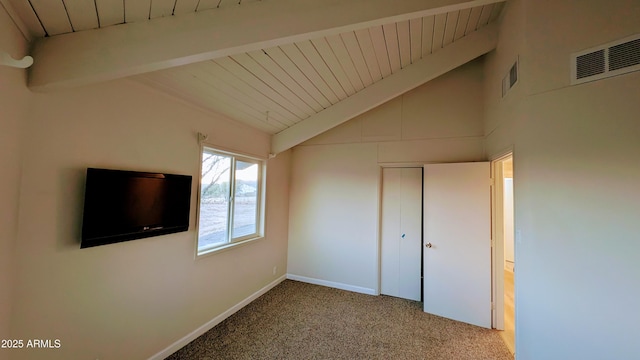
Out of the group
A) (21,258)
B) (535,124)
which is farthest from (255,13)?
(535,124)

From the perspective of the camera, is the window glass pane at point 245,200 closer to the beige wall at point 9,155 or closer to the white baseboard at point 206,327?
the white baseboard at point 206,327

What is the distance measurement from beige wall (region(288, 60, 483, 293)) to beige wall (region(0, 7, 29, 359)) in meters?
3.36

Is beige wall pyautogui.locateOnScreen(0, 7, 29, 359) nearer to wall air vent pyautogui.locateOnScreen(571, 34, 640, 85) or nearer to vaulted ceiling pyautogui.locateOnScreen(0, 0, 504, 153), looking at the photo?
vaulted ceiling pyautogui.locateOnScreen(0, 0, 504, 153)

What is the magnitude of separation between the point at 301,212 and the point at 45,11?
12.0 ft

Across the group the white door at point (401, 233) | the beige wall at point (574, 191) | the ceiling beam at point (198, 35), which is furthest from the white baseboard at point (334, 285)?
the ceiling beam at point (198, 35)

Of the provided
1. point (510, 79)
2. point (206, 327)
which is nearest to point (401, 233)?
point (510, 79)

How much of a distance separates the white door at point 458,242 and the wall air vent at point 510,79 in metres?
0.98

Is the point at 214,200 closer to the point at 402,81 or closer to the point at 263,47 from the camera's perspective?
the point at 263,47

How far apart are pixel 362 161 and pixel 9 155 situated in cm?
364

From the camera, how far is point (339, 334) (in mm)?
2756

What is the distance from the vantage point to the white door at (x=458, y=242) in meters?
3.08

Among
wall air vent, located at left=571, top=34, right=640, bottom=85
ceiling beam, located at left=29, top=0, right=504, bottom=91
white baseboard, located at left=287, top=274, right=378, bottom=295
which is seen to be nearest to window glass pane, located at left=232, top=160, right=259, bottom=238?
white baseboard, located at left=287, top=274, right=378, bottom=295

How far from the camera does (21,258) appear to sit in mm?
1418

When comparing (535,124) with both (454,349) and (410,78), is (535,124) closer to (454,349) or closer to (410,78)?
(410,78)
